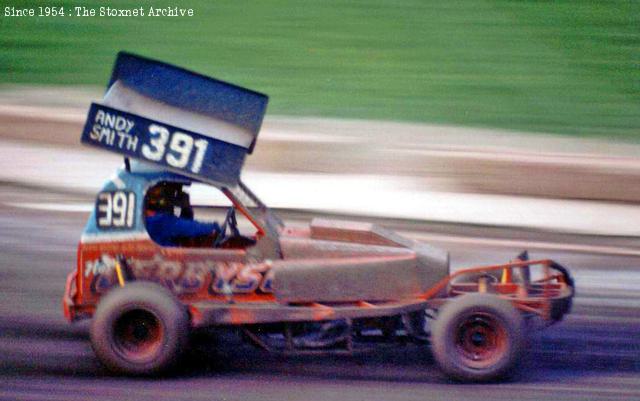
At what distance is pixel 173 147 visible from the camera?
20.3 feet

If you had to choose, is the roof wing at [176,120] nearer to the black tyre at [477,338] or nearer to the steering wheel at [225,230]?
the steering wheel at [225,230]

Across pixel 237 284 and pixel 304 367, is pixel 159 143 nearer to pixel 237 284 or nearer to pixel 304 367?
pixel 237 284

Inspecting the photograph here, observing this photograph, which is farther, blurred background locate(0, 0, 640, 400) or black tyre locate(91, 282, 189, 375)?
blurred background locate(0, 0, 640, 400)

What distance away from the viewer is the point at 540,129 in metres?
14.0

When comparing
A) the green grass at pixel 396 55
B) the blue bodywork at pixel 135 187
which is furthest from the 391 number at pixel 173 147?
the green grass at pixel 396 55

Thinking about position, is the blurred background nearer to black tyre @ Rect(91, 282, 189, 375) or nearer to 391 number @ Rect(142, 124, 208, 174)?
black tyre @ Rect(91, 282, 189, 375)

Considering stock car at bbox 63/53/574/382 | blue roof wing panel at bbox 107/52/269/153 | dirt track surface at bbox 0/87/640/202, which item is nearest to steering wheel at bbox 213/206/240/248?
stock car at bbox 63/53/574/382

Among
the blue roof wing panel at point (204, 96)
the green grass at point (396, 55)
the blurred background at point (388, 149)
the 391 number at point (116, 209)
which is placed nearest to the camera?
the 391 number at point (116, 209)

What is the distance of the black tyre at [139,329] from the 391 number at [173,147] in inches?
32.4

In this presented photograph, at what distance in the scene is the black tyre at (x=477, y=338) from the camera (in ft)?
20.1

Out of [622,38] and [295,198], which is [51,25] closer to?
[295,198]

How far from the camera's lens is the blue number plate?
614 centimetres

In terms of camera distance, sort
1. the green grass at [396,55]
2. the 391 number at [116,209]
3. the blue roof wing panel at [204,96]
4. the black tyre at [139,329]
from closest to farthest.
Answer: the black tyre at [139,329], the 391 number at [116,209], the blue roof wing panel at [204,96], the green grass at [396,55]

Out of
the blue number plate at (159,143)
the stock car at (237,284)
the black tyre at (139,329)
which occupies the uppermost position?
the blue number plate at (159,143)
